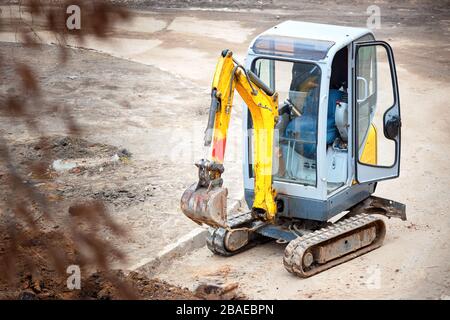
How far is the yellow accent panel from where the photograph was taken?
10.1 metres

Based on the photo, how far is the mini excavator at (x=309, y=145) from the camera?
916 centimetres

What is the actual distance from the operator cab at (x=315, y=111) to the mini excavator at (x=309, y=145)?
1cm

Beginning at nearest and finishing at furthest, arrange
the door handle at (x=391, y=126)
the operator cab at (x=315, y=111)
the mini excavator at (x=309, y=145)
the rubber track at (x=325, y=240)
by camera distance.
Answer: the rubber track at (x=325, y=240)
the mini excavator at (x=309, y=145)
the operator cab at (x=315, y=111)
the door handle at (x=391, y=126)

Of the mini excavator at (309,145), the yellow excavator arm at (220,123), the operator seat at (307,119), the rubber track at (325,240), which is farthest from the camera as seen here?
the operator seat at (307,119)

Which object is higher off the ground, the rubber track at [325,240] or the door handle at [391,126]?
the door handle at [391,126]

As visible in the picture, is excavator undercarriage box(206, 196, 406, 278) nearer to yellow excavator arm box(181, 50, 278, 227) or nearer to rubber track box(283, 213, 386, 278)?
rubber track box(283, 213, 386, 278)

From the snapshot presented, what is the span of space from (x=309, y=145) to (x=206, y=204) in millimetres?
1620

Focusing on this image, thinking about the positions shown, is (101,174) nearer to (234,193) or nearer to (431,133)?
(234,193)

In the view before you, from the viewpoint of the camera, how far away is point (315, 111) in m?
9.39

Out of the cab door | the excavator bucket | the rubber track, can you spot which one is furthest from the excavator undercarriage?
the excavator bucket

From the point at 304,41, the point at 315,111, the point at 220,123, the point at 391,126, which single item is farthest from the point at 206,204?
the point at 391,126

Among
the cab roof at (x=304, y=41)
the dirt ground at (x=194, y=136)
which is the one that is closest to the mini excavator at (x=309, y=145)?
the cab roof at (x=304, y=41)

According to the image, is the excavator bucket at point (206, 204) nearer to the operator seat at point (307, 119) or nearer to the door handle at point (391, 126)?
the operator seat at point (307, 119)
